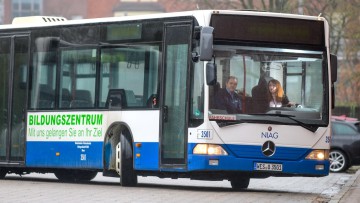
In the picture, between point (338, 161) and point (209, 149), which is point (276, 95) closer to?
point (209, 149)

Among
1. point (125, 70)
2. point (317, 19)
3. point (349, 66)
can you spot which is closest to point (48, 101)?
point (125, 70)

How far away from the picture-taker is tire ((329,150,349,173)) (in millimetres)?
31891

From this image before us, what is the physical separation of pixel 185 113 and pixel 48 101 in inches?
155

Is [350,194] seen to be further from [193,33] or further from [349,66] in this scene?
[349,66]

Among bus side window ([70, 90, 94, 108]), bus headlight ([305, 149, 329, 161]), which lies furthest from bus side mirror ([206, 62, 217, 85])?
bus side window ([70, 90, 94, 108])

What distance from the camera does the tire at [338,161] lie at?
31891 millimetres

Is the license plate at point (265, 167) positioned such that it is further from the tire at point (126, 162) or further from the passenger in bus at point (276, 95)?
the tire at point (126, 162)

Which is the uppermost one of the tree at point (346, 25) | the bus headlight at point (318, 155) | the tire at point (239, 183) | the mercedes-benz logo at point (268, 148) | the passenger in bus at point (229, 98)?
the tree at point (346, 25)

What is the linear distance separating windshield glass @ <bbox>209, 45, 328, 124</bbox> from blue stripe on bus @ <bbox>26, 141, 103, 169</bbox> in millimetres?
3106

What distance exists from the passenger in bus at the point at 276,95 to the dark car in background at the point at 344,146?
13561 mm

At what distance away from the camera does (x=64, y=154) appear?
69.8 ft

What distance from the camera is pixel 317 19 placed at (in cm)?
1919

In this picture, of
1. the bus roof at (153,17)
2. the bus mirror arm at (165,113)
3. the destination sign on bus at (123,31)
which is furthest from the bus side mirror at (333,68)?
the destination sign on bus at (123,31)

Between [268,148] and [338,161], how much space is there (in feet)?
44.8
